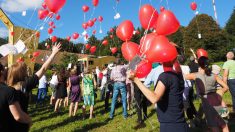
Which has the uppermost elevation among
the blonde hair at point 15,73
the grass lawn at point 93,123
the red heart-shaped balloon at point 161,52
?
the red heart-shaped balloon at point 161,52

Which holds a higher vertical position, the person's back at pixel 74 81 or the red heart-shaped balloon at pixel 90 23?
the red heart-shaped balloon at pixel 90 23

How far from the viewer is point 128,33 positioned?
5309mm

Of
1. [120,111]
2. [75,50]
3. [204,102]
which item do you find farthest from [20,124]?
[75,50]

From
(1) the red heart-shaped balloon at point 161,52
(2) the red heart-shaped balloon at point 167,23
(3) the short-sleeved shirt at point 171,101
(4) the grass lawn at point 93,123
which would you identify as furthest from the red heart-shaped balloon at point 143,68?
(4) the grass lawn at point 93,123

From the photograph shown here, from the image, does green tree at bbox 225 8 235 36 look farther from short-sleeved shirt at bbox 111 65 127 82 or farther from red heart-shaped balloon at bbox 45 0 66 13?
red heart-shaped balloon at bbox 45 0 66 13

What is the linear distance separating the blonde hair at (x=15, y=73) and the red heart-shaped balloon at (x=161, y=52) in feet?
5.25

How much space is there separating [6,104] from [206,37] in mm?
57334

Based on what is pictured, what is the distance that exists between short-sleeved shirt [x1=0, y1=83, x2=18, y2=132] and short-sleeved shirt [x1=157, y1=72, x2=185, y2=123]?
1.66 metres

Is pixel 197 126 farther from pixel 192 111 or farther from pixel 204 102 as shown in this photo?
pixel 204 102

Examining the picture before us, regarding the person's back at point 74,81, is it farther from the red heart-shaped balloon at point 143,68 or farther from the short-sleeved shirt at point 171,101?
the short-sleeved shirt at point 171,101

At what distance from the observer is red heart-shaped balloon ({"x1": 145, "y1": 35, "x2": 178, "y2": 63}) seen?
11.9ft

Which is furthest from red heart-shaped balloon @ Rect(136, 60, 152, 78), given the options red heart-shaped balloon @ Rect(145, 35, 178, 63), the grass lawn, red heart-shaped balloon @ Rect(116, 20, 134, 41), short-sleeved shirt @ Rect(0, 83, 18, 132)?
the grass lawn

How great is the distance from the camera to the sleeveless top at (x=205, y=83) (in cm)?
538

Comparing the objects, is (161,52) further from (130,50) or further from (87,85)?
(87,85)
